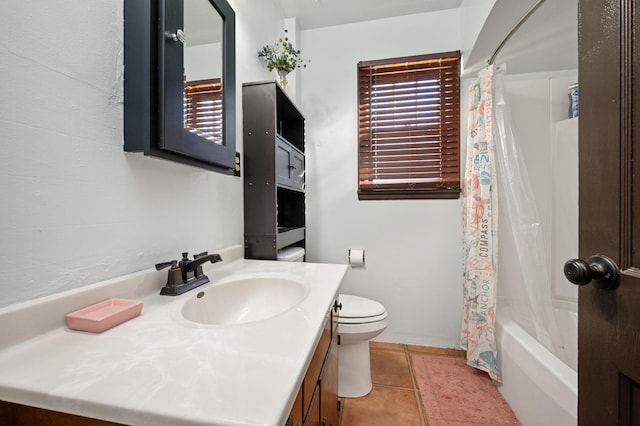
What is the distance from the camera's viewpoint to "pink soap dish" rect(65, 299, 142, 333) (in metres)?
0.56

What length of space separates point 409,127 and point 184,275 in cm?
182

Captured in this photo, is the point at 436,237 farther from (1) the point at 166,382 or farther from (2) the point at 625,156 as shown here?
(1) the point at 166,382

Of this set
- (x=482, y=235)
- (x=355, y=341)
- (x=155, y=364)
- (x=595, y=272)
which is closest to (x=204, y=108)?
(x=155, y=364)

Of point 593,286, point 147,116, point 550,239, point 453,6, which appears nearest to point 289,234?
point 147,116

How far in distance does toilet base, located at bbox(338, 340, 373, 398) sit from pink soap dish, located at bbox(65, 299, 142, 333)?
1154mm

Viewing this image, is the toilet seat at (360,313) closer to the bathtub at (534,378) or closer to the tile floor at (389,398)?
the tile floor at (389,398)

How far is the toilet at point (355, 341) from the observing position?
1.41m

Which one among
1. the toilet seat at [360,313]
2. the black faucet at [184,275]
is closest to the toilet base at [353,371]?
the toilet seat at [360,313]

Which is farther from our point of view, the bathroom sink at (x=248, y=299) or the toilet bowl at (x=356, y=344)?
the toilet bowl at (x=356, y=344)

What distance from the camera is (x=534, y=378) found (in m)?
1.18

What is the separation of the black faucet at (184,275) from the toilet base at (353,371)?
37.6 inches

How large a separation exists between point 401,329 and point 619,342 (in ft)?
5.36

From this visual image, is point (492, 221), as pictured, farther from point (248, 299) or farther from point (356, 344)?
point (248, 299)

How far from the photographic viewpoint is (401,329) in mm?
2008
